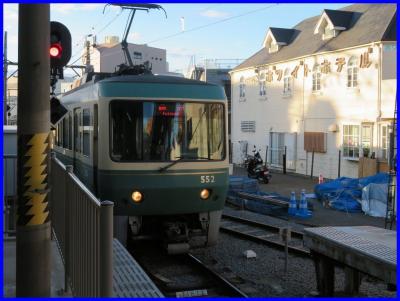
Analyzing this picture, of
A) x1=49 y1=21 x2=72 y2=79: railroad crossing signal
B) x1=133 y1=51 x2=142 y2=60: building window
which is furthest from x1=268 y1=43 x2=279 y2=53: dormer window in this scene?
x1=49 y1=21 x2=72 y2=79: railroad crossing signal

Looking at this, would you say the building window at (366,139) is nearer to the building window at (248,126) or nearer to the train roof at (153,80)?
the building window at (248,126)

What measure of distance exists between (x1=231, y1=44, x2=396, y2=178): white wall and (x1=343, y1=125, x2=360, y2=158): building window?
238 millimetres

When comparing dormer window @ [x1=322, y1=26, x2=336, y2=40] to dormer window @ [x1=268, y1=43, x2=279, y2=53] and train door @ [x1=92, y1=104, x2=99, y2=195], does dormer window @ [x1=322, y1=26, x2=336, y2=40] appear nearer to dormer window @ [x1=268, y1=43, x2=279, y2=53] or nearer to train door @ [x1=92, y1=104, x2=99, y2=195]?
dormer window @ [x1=268, y1=43, x2=279, y2=53]

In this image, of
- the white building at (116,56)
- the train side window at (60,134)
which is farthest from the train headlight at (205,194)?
the white building at (116,56)

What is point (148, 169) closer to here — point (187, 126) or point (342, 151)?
point (187, 126)

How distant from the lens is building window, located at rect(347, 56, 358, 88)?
899 inches

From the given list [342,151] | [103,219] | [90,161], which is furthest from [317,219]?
[103,219]

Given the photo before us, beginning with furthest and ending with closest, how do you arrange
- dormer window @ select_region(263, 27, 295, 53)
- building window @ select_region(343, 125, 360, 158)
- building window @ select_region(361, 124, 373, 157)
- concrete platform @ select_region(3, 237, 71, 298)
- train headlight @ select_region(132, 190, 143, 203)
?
dormer window @ select_region(263, 27, 295, 53) < building window @ select_region(343, 125, 360, 158) < building window @ select_region(361, 124, 373, 157) < train headlight @ select_region(132, 190, 143, 203) < concrete platform @ select_region(3, 237, 71, 298)

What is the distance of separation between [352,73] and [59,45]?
63.2 ft

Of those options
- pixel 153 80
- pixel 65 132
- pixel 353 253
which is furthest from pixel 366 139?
pixel 353 253

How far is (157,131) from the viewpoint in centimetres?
830

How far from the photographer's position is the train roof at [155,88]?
825 cm

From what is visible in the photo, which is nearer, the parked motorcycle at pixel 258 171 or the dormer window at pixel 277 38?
the parked motorcycle at pixel 258 171

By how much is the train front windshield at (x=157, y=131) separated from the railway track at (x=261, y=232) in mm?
2593
